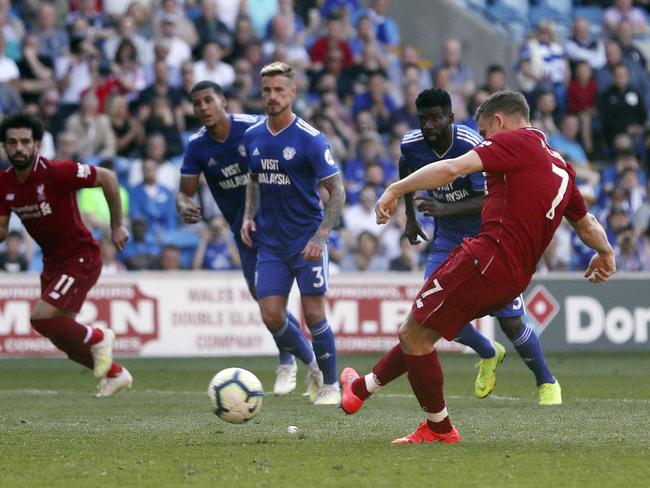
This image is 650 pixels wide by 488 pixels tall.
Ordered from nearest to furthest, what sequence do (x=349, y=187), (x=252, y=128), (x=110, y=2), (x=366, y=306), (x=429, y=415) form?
(x=429, y=415)
(x=252, y=128)
(x=366, y=306)
(x=349, y=187)
(x=110, y=2)

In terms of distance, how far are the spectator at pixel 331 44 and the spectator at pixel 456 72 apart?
1.54 metres

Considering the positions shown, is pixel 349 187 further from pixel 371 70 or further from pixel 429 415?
pixel 429 415

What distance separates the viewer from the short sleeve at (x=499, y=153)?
26.2ft

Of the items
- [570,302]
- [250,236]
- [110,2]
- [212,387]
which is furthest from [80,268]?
[110,2]

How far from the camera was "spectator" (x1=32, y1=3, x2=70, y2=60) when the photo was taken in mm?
21172

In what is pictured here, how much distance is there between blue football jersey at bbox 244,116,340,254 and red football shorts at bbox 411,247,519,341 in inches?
122

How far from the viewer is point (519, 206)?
26.8 ft

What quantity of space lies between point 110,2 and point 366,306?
7712mm

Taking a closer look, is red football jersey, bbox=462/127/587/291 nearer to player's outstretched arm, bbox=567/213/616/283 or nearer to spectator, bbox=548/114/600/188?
player's outstretched arm, bbox=567/213/616/283

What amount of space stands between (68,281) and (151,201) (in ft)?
24.0

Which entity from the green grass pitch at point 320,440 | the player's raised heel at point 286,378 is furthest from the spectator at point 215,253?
the player's raised heel at point 286,378

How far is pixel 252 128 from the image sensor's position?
11633 millimetres

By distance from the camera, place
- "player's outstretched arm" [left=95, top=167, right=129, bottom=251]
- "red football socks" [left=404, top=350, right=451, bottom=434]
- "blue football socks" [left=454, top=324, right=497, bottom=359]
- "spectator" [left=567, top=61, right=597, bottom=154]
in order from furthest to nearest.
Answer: "spectator" [left=567, top=61, right=597, bottom=154]
"player's outstretched arm" [left=95, top=167, right=129, bottom=251]
"blue football socks" [left=454, top=324, right=497, bottom=359]
"red football socks" [left=404, top=350, right=451, bottom=434]

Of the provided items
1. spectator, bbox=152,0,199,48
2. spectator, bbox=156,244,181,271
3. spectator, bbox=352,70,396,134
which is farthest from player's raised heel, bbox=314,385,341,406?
spectator, bbox=352,70,396,134
